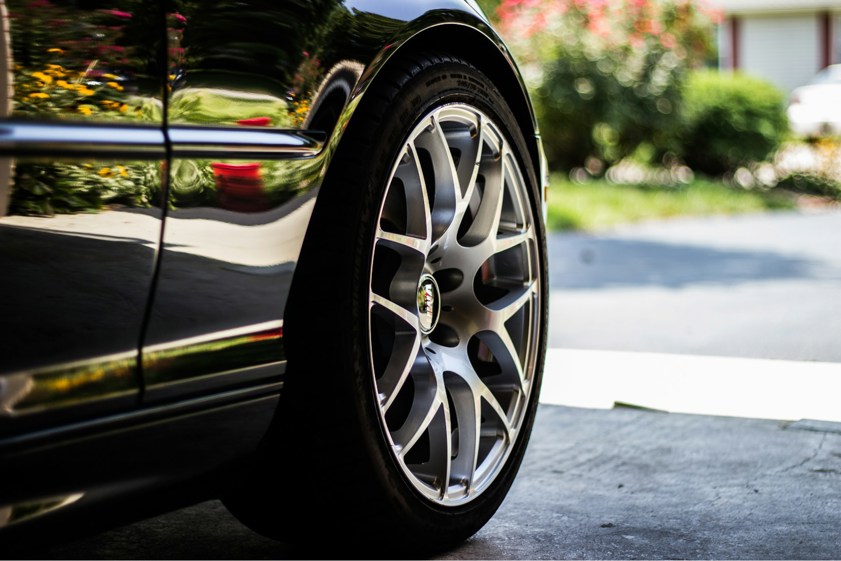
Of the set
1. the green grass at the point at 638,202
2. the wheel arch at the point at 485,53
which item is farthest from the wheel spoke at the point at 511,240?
the green grass at the point at 638,202

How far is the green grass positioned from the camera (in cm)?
1245

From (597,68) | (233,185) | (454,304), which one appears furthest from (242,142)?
(597,68)

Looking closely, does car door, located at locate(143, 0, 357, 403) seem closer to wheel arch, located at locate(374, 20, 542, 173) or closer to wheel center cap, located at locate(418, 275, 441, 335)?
wheel arch, located at locate(374, 20, 542, 173)

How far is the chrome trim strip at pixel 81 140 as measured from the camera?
163 cm

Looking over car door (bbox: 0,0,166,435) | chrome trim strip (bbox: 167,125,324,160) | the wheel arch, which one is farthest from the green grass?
car door (bbox: 0,0,166,435)

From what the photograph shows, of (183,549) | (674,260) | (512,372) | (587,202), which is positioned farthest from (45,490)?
(587,202)

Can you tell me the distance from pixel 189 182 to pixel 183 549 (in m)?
1.10

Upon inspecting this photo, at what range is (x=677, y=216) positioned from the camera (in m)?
13.9

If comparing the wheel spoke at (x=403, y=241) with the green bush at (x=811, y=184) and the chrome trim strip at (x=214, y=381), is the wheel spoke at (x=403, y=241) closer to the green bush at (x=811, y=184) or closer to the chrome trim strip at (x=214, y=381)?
the chrome trim strip at (x=214, y=381)

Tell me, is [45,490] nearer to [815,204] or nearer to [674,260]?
[674,260]

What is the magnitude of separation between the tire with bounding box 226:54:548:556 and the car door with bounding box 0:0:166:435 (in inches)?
17.2

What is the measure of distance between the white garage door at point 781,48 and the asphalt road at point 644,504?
1016 inches

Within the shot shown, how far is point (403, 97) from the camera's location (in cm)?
243

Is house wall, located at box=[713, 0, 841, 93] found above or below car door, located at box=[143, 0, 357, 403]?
above
